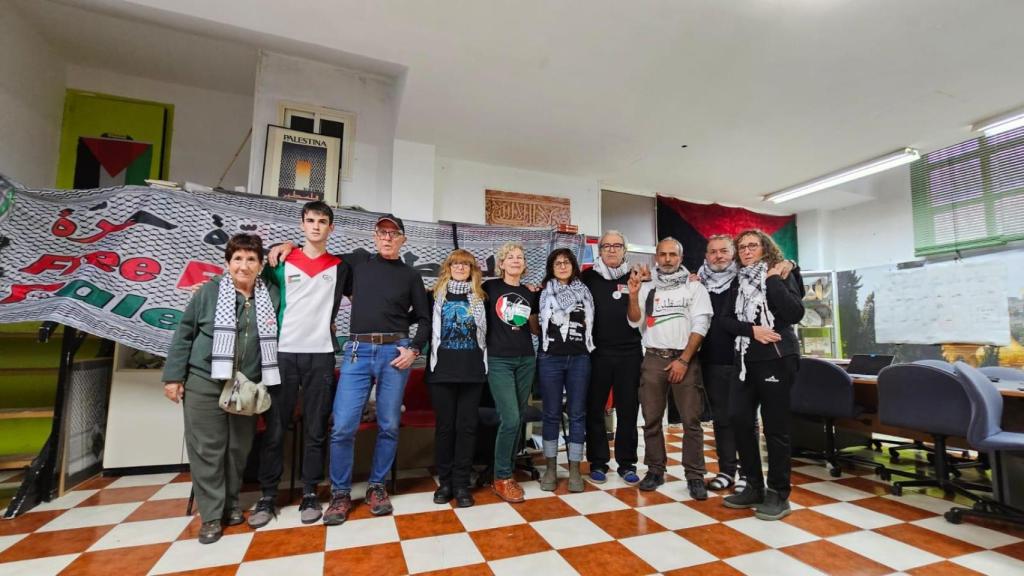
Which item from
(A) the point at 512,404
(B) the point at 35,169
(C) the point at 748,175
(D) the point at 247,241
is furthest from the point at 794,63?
(B) the point at 35,169

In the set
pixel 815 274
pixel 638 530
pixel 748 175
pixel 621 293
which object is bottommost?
pixel 638 530

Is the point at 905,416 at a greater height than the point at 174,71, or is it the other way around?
the point at 174,71

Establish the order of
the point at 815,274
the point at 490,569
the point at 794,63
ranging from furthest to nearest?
the point at 815,274, the point at 794,63, the point at 490,569

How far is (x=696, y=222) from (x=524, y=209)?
9.82ft

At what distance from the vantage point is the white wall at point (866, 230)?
Answer: 6234 mm

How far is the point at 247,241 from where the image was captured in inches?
87.7

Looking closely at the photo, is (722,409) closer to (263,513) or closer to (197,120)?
(263,513)

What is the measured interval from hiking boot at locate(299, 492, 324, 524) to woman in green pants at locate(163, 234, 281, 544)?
0.97 ft

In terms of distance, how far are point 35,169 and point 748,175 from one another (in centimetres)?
753

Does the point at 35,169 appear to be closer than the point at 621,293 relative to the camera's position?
No

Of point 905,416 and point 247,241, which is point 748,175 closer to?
point 905,416

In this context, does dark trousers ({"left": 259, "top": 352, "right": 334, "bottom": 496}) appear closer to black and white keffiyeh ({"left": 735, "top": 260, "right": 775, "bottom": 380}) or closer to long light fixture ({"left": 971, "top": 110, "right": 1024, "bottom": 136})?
black and white keffiyeh ({"left": 735, "top": 260, "right": 775, "bottom": 380})

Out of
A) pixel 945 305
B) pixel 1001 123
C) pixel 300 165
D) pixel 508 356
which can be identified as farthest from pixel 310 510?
pixel 945 305

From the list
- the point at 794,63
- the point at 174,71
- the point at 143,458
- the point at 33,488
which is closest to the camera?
the point at 33,488
